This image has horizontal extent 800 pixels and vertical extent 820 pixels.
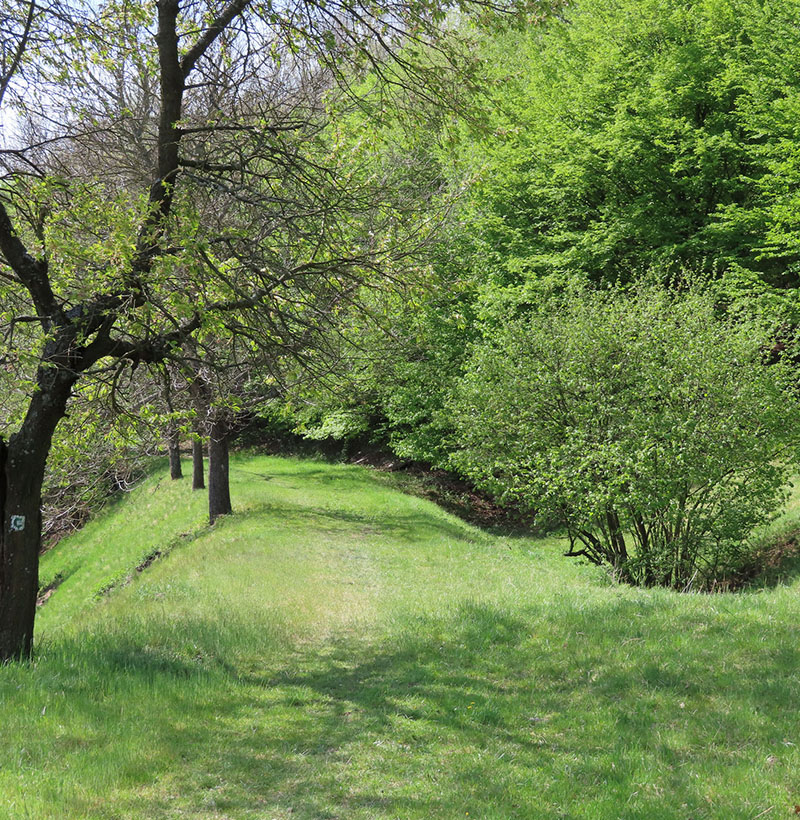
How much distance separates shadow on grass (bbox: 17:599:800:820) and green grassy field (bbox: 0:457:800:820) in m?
0.02

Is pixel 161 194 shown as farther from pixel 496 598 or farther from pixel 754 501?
pixel 754 501

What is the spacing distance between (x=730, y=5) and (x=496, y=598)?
24.1 meters

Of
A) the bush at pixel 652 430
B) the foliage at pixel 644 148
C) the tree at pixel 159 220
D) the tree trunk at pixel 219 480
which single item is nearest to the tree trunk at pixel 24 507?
the tree at pixel 159 220

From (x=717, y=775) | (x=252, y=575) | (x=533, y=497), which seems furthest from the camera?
(x=533, y=497)

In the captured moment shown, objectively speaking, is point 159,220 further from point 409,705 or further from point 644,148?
point 644,148

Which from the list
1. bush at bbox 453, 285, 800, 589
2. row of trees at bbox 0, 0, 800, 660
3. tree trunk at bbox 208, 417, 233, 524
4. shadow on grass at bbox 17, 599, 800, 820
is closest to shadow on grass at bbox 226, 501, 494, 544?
tree trunk at bbox 208, 417, 233, 524

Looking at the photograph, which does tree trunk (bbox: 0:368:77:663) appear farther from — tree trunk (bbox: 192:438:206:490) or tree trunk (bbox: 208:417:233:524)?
tree trunk (bbox: 192:438:206:490)

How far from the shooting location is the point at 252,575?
13.6 metres

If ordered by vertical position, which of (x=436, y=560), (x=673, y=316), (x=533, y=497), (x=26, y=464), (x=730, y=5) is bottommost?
(x=436, y=560)

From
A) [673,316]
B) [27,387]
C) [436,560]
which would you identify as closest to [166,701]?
[27,387]

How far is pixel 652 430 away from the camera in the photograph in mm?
13781

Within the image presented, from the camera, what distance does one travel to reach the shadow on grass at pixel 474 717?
4914 millimetres

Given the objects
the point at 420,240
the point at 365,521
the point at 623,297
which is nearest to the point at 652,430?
the point at 623,297

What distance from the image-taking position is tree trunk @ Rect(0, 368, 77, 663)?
8.08 metres
